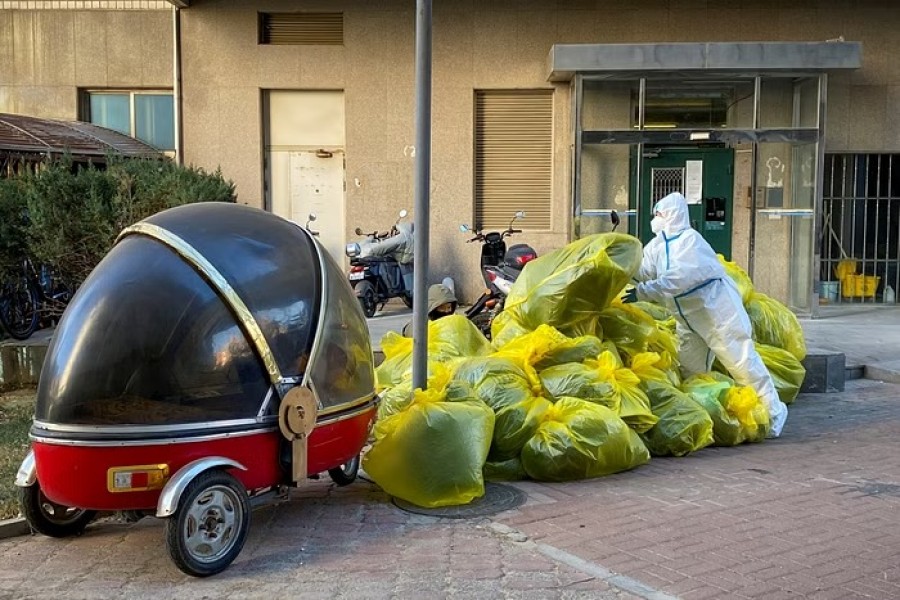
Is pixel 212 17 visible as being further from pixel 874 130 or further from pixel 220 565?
pixel 220 565

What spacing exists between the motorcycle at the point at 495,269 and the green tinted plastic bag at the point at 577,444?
68.6 inches

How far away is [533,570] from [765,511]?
1.56 m

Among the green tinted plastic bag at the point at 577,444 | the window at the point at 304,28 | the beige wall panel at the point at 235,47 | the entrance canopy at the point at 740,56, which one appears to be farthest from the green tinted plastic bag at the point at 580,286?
the beige wall panel at the point at 235,47

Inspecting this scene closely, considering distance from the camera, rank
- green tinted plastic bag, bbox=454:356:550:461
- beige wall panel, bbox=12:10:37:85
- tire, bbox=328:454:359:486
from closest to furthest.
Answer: tire, bbox=328:454:359:486
green tinted plastic bag, bbox=454:356:550:461
beige wall panel, bbox=12:10:37:85

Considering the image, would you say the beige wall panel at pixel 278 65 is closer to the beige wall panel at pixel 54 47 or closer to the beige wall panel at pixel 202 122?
the beige wall panel at pixel 202 122

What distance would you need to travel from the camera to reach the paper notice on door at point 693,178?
41.8ft

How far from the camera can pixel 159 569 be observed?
3973mm

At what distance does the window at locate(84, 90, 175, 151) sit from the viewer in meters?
13.4

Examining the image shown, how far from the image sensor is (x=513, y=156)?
1330cm

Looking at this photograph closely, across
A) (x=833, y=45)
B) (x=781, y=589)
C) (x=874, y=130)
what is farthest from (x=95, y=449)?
(x=874, y=130)

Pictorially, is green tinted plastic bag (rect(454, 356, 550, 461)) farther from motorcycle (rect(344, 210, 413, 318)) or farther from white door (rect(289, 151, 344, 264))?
white door (rect(289, 151, 344, 264))

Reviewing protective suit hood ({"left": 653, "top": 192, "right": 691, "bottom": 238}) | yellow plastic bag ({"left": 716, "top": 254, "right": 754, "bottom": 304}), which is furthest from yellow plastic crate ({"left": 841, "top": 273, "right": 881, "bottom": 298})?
protective suit hood ({"left": 653, "top": 192, "right": 691, "bottom": 238})

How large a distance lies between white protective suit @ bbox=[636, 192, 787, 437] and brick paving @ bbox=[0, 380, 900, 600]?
1.05 meters

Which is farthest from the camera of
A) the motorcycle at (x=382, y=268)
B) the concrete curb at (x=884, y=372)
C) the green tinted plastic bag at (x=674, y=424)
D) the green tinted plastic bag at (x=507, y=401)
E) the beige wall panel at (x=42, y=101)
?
the beige wall panel at (x=42, y=101)
